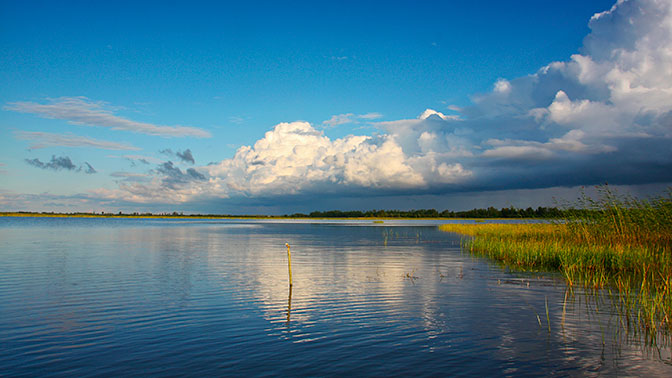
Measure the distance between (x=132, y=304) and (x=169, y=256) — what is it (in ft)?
59.8

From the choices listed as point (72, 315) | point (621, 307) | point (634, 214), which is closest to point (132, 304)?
point (72, 315)

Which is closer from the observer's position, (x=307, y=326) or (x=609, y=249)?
(x=307, y=326)

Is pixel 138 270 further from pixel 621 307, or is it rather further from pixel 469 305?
pixel 621 307

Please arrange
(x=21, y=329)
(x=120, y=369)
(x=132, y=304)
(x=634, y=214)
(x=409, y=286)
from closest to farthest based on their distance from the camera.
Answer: (x=120, y=369) < (x=21, y=329) < (x=132, y=304) < (x=409, y=286) < (x=634, y=214)

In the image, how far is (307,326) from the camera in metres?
13.4

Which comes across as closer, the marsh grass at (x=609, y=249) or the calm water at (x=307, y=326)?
the calm water at (x=307, y=326)

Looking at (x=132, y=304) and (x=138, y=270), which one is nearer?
(x=132, y=304)

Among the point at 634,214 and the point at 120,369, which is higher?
the point at 634,214

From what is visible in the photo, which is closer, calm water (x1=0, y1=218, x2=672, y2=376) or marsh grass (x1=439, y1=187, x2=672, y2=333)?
calm water (x1=0, y1=218, x2=672, y2=376)

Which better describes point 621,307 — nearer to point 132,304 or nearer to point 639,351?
point 639,351

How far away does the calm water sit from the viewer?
10070 mm

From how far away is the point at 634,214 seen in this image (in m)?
28.2

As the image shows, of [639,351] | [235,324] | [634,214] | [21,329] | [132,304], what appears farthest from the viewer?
[634,214]

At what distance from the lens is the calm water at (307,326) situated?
10070mm
